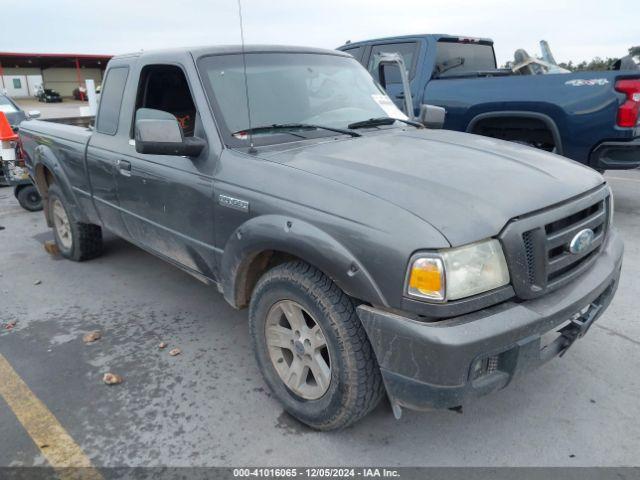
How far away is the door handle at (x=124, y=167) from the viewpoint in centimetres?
357

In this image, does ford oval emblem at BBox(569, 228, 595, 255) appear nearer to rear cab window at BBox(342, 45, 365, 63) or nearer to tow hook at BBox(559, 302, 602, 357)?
tow hook at BBox(559, 302, 602, 357)

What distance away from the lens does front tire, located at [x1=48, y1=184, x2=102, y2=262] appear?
15.9 ft

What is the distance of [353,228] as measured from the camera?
2.12 metres

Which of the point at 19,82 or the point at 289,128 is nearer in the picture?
the point at 289,128

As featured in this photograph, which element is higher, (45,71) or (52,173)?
(45,71)

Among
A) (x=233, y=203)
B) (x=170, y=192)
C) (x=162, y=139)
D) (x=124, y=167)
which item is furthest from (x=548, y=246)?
(x=124, y=167)

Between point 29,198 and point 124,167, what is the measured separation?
451cm

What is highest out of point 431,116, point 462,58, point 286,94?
point 462,58

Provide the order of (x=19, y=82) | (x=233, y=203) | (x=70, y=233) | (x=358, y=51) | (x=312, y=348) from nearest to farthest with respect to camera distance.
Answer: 1. (x=312, y=348)
2. (x=233, y=203)
3. (x=70, y=233)
4. (x=358, y=51)
5. (x=19, y=82)

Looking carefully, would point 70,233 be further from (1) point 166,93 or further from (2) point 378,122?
(2) point 378,122

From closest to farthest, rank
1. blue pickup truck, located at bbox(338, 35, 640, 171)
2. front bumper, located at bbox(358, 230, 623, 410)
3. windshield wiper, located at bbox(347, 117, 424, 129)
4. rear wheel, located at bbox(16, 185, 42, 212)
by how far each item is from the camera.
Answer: front bumper, located at bbox(358, 230, 623, 410), windshield wiper, located at bbox(347, 117, 424, 129), blue pickup truck, located at bbox(338, 35, 640, 171), rear wheel, located at bbox(16, 185, 42, 212)

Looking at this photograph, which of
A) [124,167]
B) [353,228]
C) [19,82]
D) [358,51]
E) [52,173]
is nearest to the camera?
[353,228]

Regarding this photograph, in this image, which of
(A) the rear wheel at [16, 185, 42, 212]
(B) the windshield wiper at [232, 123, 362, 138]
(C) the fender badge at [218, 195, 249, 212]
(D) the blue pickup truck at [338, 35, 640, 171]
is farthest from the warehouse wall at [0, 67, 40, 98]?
(C) the fender badge at [218, 195, 249, 212]

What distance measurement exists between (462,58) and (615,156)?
103 inches
